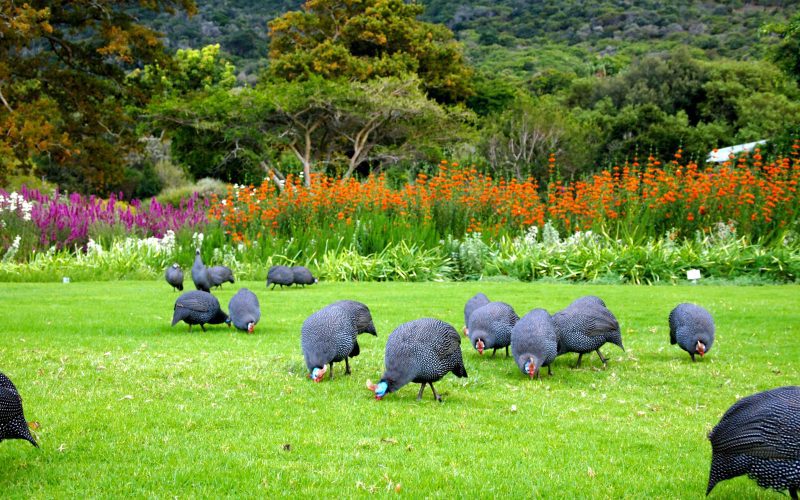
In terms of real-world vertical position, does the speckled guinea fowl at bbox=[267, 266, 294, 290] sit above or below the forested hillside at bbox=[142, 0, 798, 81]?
below

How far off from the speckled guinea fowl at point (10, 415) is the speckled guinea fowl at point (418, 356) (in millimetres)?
2257

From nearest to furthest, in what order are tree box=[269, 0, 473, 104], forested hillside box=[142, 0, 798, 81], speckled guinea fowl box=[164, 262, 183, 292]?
speckled guinea fowl box=[164, 262, 183, 292], tree box=[269, 0, 473, 104], forested hillside box=[142, 0, 798, 81]

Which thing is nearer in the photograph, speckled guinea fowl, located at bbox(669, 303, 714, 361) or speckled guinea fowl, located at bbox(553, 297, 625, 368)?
speckled guinea fowl, located at bbox(553, 297, 625, 368)

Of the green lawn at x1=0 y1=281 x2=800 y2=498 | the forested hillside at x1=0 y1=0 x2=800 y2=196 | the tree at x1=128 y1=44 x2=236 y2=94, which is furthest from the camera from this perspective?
the tree at x1=128 y1=44 x2=236 y2=94

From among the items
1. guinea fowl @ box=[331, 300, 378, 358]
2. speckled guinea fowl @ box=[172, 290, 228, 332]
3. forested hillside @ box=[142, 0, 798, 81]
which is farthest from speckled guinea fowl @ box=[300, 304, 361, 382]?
forested hillside @ box=[142, 0, 798, 81]

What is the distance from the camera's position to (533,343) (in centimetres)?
619

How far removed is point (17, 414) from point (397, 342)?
95.6 inches

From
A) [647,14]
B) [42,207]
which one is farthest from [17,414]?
[647,14]

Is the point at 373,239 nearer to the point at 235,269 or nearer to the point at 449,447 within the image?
the point at 235,269

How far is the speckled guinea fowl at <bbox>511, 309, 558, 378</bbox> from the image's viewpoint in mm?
6180

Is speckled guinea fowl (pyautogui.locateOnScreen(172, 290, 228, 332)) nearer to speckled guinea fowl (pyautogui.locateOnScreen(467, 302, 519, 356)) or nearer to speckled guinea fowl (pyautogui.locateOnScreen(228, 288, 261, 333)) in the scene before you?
speckled guinea fowl (pyautogui.locateOnScreen(228, 288, 261, 333))

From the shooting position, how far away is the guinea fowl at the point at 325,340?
6051 mm

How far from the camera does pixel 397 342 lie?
18.1 feet

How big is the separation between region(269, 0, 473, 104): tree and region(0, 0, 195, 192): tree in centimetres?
1004
